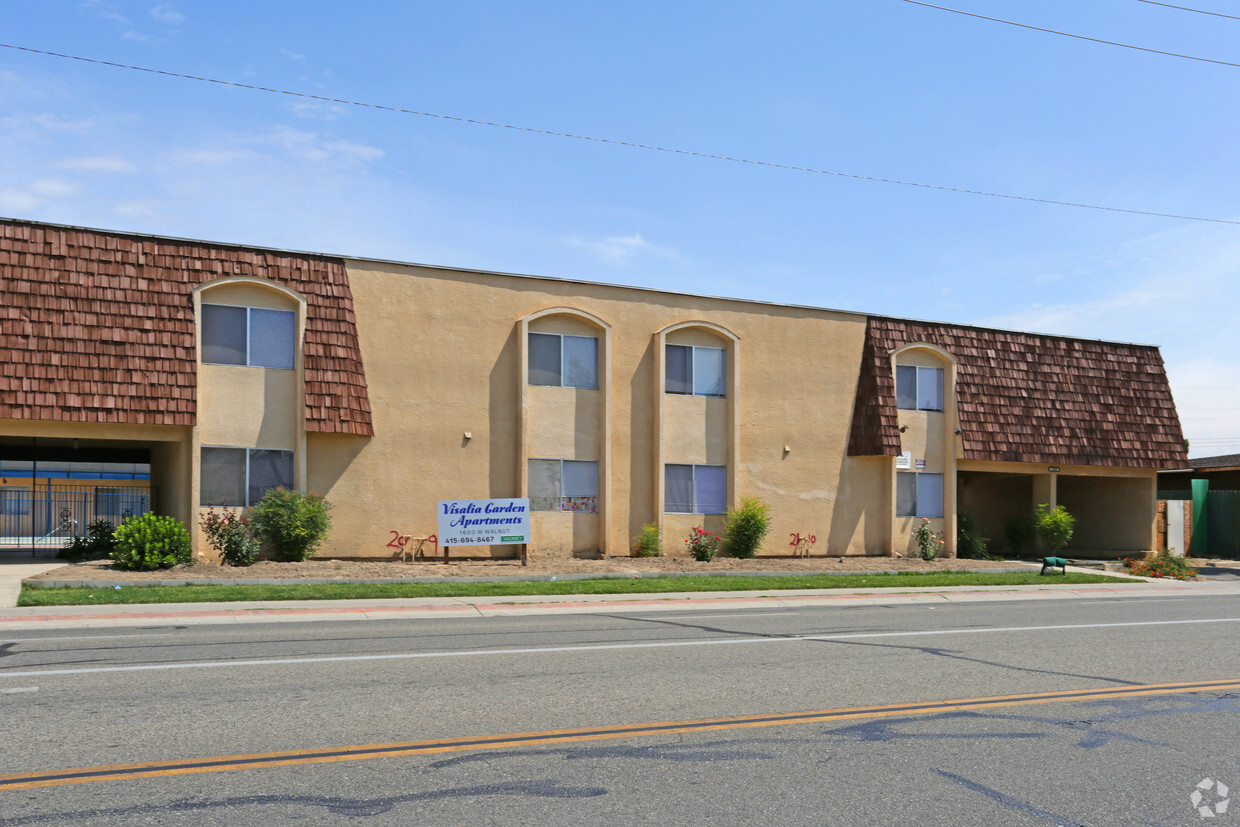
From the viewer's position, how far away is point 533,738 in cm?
661

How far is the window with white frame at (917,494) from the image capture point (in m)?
26.5

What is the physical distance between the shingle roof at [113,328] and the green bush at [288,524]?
5.01 ft

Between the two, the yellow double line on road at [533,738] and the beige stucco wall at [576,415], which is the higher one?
the beige stucco wall at [576,415]

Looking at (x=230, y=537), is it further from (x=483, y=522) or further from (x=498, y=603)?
(x=498, y=603)

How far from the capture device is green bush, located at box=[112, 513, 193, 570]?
58.1ft

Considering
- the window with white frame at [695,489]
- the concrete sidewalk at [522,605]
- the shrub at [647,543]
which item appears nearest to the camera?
the concrete sidewalk at [522,605]

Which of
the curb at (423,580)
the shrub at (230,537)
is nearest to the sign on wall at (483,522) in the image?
the curb at (423,580)

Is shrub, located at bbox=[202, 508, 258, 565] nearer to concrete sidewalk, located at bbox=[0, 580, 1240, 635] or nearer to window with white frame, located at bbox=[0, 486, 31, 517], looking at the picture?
concrete sidewalk, located at bbox=[0, 580, 1240, 635]

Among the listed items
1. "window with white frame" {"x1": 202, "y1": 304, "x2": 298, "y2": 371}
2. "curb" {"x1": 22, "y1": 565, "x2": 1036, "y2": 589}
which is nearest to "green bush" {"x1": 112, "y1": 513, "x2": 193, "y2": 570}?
"curb" {"x1": 22, "y1": 565, "x2": 1036, "y2": 589}

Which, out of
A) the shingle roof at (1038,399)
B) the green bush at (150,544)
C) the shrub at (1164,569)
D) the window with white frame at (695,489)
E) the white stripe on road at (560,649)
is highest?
the shingle roof at (1038,399)

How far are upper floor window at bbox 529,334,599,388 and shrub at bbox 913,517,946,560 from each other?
31.7 feet

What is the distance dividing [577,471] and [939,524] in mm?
Result: 10355

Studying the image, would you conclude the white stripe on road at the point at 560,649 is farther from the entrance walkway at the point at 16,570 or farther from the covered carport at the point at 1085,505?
the covered carport at the point at 1085,505

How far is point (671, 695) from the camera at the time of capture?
8086 mm
